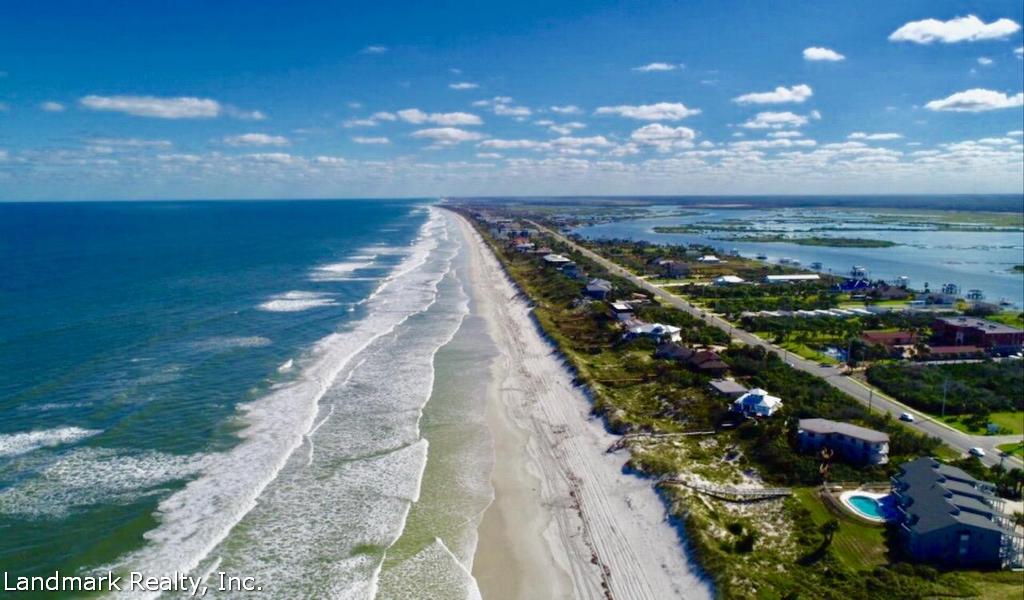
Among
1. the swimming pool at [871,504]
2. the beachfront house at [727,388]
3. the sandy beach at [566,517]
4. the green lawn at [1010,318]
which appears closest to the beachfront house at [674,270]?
the green lawn at [1010,318]

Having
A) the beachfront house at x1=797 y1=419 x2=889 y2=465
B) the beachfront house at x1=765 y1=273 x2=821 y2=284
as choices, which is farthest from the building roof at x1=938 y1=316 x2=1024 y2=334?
the beachfront house at x1=765 y1=273 x2=821 y2=284

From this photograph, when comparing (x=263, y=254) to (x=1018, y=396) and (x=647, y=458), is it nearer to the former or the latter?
(x=647, y=458)

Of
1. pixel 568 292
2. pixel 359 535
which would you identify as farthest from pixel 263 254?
pixel 359 535

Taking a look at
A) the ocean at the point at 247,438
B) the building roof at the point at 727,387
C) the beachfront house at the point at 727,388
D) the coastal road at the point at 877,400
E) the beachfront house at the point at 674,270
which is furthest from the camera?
the beachfront house at the point at 674,270

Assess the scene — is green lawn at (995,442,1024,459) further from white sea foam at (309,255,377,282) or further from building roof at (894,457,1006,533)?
white sea foam at (309,255,377,282)

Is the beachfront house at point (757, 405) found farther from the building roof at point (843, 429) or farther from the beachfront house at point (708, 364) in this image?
the beachfront house at point (708, 364)
